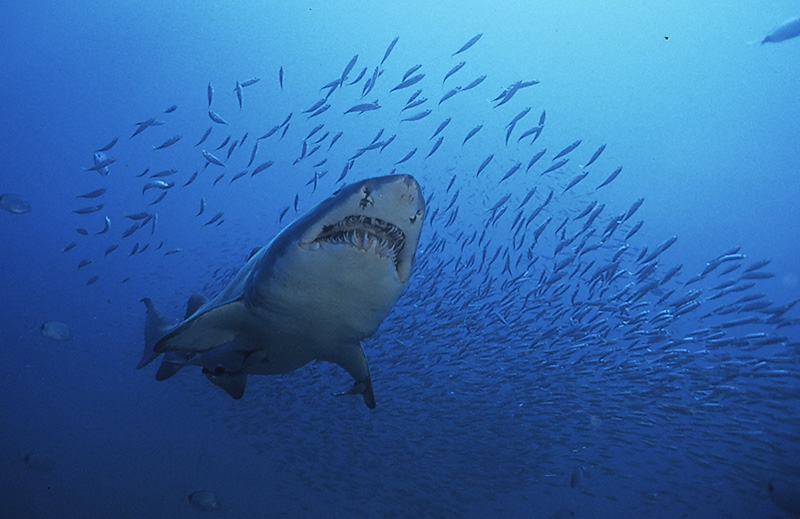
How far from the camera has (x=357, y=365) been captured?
4492 millimetres

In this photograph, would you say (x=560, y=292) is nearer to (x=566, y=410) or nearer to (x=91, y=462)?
(x=566, y=410)

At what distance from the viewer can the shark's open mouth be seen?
2.55 meters

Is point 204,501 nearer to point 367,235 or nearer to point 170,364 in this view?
point 170,364

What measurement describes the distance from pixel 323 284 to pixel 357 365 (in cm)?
185

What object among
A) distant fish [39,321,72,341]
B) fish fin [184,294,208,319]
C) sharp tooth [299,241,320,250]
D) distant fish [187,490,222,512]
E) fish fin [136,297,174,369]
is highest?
sharp tooth [299,241,320,250]

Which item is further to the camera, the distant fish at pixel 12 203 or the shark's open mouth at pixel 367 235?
the distant fish at pixel 12 203

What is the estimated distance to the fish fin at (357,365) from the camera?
413 cm

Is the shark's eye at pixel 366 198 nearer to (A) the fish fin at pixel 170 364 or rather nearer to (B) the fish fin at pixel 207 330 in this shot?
(B) the fish fin at pixel 207 330

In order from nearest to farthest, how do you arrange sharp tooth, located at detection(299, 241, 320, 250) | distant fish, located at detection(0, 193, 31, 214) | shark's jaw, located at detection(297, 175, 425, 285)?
shark's jaw, located at detection(297, 175, 425, 285), sharp tooth, located at detection(299, 241, 320, 250), distant fish, located at detection(0, 193, 31, 214)

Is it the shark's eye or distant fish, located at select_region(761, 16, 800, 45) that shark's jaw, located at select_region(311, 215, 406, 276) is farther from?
distant fish, located at select_region(761, 16, 800, 45)

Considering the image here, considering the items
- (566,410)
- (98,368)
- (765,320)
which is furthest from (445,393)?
(98,368)

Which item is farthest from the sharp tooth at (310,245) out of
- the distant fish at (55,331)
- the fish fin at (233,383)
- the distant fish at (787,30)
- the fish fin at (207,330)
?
the distant fish at (55,331)

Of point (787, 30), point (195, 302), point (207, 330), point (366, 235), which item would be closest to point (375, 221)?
point (366, 235)

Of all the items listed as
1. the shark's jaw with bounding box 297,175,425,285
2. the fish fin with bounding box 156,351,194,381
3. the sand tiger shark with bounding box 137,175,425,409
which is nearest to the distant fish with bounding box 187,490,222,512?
the fish fin with bounding box 156,351,194,381
